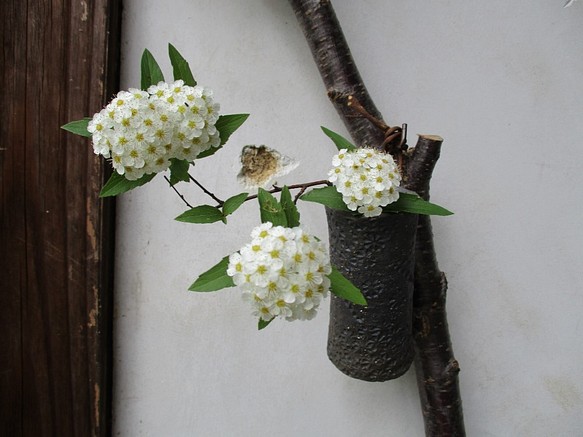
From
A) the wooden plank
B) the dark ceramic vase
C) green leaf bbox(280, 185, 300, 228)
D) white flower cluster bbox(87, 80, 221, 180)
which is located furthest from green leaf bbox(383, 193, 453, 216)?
the wooden plank

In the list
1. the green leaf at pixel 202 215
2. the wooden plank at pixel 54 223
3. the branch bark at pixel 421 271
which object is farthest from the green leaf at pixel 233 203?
the wooden plank at pixel 54 223

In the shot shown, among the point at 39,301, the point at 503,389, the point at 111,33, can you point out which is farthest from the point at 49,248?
the point at 503,389

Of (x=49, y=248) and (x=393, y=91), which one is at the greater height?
(x=393, y=91)

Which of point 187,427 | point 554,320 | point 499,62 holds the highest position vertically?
point 499,62

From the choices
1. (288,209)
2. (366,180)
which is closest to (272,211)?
(288,209)

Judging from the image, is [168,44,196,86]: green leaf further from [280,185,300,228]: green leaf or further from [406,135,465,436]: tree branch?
[406,135,465,436]: tree branch

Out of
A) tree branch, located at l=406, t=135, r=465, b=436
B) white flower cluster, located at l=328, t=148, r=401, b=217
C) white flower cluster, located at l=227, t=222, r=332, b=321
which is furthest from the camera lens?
tree branch, located at l=406, t=135, r=465, b=436

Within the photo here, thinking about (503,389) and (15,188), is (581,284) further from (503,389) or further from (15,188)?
(15,188)
